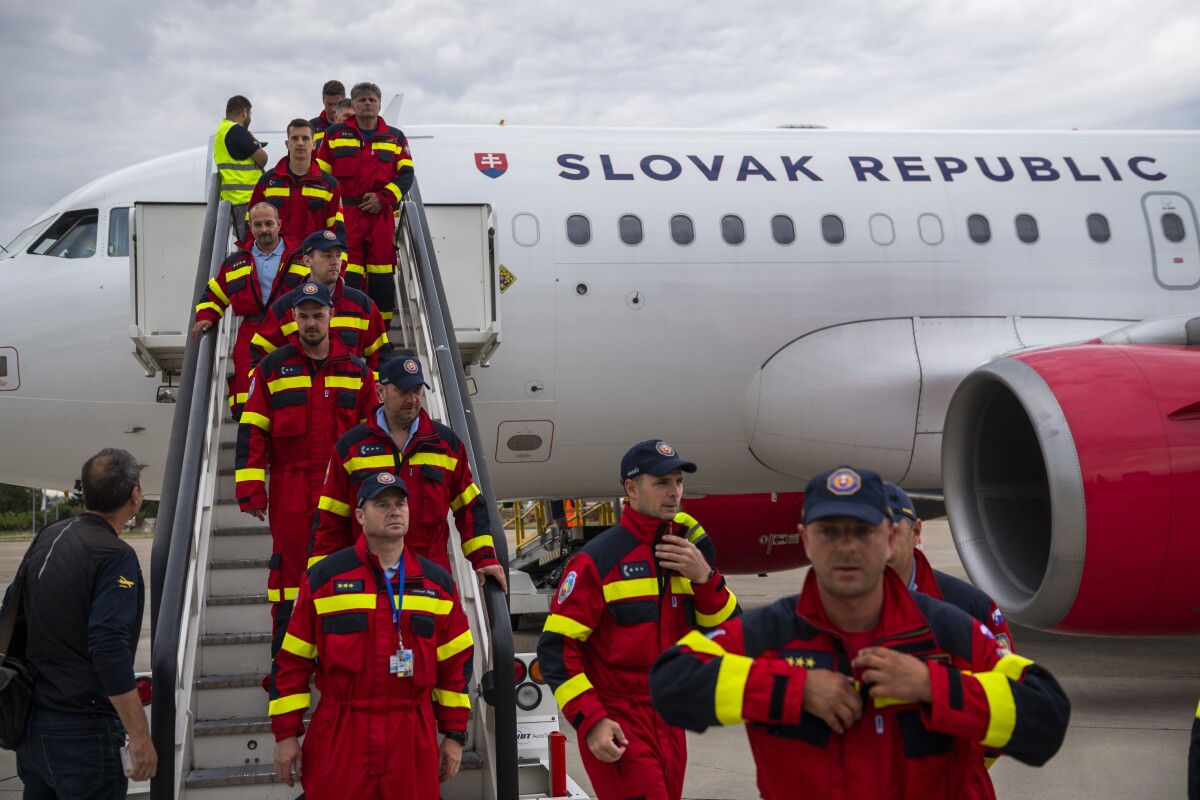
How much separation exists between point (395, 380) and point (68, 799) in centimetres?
177

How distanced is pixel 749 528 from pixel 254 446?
7.07 metres

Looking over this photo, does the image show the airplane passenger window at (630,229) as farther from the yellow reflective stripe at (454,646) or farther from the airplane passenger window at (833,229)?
the yellow reflective stripe at (454,646)

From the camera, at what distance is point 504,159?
909 centimetres

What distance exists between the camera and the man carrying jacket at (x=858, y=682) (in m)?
2.30

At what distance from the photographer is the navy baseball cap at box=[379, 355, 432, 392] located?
460cm

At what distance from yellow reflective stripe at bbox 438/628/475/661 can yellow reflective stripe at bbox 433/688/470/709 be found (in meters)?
0.13

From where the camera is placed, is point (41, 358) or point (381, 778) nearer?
point (381, 778)

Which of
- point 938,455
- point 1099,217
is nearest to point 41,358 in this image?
point 938,455

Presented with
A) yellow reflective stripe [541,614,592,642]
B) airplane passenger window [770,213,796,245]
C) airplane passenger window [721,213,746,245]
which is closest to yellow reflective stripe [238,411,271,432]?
yellow reflective stripe [541,614,592,642]

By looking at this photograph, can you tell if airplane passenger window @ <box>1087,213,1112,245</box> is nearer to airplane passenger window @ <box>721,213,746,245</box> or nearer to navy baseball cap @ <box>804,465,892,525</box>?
airplane passenger window @ <box>721,213,746,245</box>

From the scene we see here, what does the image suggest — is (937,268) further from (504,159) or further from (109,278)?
(109,278)

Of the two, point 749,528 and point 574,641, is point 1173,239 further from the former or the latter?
point 574,641

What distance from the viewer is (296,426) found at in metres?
5.09

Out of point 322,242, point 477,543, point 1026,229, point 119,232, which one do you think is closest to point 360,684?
point 477,543
